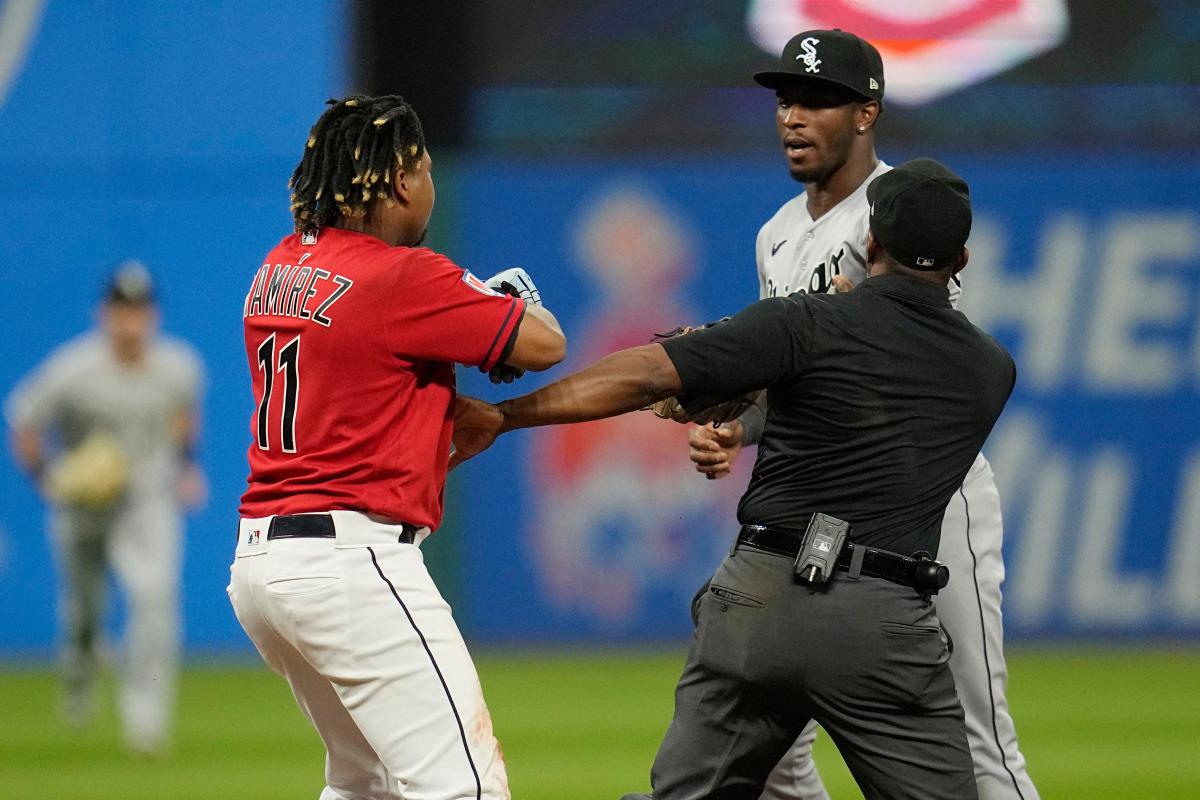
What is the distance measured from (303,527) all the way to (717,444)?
1237 mm

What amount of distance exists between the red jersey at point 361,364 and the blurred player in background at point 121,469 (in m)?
5.38

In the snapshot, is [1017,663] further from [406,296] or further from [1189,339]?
[406,296]

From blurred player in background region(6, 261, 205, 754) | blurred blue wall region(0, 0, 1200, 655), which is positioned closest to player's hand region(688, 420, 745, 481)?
blurred player in background region(6, 261, 205, 754)

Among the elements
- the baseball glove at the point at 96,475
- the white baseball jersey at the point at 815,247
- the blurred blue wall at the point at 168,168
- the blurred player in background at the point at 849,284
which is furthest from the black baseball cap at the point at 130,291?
the blurred player in background at the point at 849,284

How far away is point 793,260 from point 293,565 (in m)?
1.98

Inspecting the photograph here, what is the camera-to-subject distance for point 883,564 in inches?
166

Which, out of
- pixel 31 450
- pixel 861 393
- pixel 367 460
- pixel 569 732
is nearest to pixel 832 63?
pixel 861 393

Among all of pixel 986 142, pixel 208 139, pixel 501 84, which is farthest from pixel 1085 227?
pixel 208 139

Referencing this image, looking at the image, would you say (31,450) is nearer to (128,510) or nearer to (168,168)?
(128,510)

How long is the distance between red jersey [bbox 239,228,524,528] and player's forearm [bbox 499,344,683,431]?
0.68 ft

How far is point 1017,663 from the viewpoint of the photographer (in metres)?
12.1

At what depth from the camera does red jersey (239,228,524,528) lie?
429cm

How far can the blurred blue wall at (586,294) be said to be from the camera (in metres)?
12.7

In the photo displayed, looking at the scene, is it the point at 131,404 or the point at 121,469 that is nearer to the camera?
the point at 121,469
